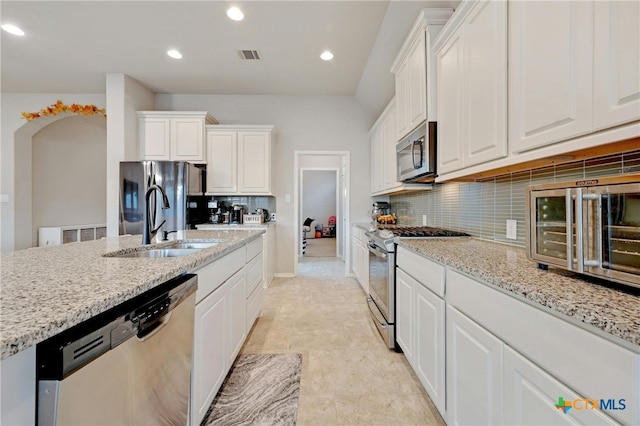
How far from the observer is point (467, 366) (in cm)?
110

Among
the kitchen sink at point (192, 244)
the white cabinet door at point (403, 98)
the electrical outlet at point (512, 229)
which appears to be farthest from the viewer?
the white cabinet door at point (403, 98)

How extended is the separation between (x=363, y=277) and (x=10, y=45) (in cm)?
498

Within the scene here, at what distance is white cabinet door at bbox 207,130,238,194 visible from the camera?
4.00 metres

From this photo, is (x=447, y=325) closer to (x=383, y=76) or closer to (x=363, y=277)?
(x=363, y=277)

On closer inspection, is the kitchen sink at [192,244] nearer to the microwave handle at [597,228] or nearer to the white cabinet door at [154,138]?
the microwave handle at [597,228]

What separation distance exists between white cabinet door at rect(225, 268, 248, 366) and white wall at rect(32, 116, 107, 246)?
197 inches

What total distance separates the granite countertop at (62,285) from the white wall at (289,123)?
311cm

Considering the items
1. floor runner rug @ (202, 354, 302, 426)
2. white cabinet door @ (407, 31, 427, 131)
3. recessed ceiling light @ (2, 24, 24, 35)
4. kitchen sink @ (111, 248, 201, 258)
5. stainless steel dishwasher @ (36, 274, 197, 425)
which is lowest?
floor runner rug @ (202, 354, 302, 426)

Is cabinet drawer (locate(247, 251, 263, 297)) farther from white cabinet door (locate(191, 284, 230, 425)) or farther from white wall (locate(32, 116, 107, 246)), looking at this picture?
white wall (locate(32, 116, 107, 246))

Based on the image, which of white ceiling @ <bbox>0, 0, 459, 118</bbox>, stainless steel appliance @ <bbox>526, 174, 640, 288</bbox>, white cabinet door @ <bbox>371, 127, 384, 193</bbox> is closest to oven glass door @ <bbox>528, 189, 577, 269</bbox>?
stainless steel appliance @ <bbox>526, 174, 640, 288</bbox>

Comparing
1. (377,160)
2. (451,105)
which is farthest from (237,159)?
(451,105)

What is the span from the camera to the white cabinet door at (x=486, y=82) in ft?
4.21

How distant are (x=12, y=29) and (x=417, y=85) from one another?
418 centimetres

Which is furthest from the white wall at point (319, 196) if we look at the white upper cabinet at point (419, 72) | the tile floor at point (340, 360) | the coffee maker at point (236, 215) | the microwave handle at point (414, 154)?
the microwave handle at point (414, 154)
